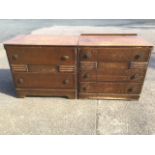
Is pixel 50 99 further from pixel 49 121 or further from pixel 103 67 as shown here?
pixel 103 67

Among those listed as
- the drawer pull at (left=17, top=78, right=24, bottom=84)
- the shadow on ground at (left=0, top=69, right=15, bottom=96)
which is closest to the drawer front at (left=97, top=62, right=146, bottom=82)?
the drawer pull at (left=17, top=78, right=24, bottom=84)

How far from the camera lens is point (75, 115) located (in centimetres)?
279

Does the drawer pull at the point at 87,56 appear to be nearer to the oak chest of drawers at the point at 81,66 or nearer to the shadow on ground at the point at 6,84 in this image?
the oak chest of drawers at the point at 81,66

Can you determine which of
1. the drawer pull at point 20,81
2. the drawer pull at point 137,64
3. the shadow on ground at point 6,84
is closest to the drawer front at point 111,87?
the drawer pull at point 137,64

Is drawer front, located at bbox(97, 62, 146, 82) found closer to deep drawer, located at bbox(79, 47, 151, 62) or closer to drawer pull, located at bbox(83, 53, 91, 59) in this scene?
deep drawer, located at bbox(79, 47, 151, 62)

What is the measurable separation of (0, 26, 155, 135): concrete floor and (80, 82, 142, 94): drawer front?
0.22m

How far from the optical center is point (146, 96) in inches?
128

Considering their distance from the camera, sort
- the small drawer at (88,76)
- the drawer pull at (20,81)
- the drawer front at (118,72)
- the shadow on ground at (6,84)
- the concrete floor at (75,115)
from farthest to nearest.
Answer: the shadow on ground at (6,84), the drawer pull at (20,81), the small drawer at (88,76), the drawer front at (118,72), the concrete floor at (75,115)

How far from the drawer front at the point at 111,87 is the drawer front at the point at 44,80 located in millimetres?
271

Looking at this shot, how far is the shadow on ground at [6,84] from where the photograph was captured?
3501 mm

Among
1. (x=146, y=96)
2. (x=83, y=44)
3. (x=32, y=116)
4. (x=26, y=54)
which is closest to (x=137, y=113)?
(x=146, y=96)

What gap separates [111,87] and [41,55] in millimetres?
1355

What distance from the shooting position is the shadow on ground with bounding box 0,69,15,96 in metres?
3.50

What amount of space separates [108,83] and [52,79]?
101cm
